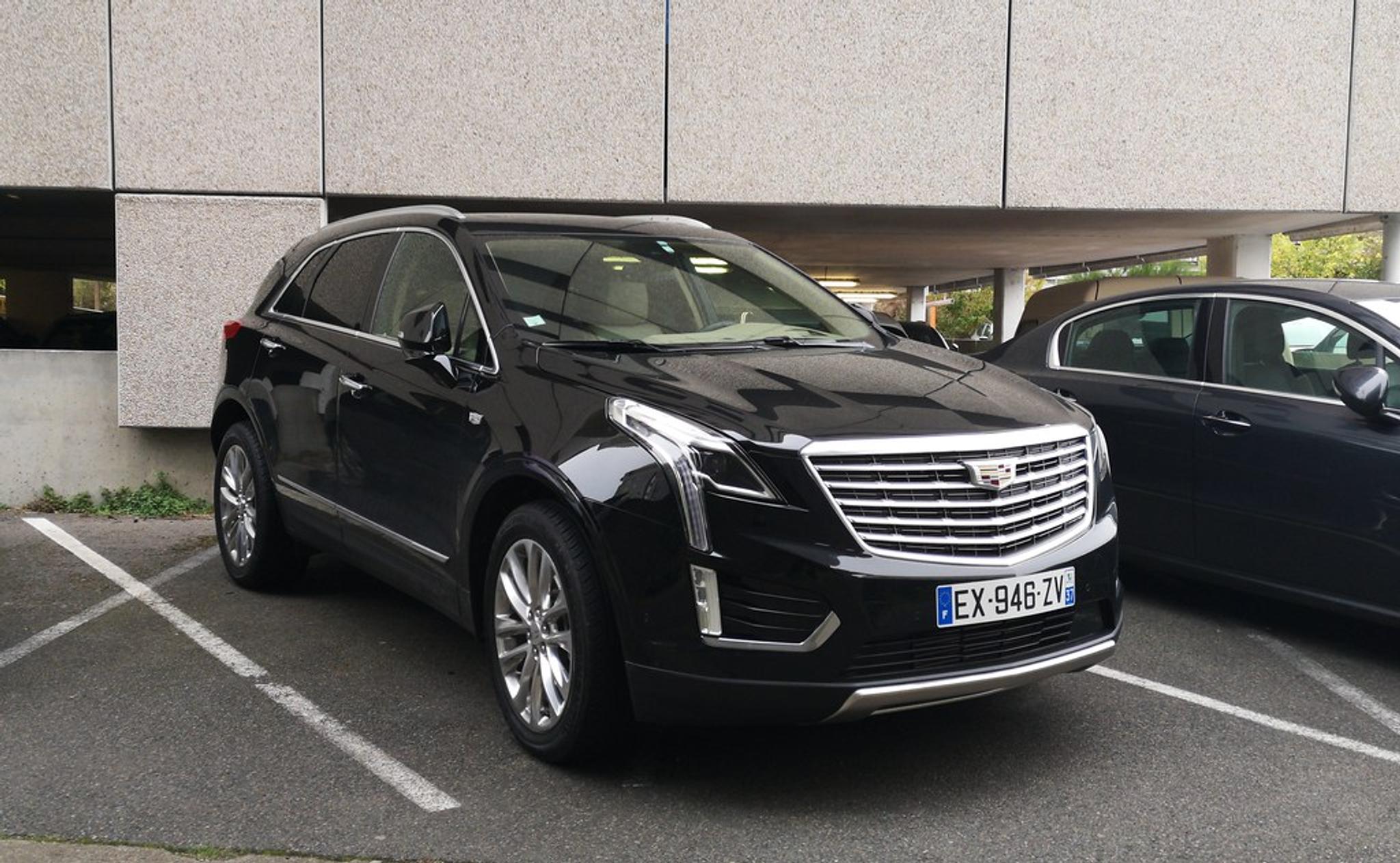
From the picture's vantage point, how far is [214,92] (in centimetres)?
820

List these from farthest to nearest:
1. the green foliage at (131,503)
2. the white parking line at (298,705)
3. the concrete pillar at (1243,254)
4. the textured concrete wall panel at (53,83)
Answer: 1. the concrete pillar at (1243,254)
2. the green foliage at (131,503)
3. the textured concrete wall panel at (53,83)
4. the white parking line at (298,705)

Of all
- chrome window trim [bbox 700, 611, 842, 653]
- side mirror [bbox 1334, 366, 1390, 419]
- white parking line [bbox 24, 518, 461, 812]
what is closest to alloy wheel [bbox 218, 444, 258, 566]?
white parking line [bbox 24, 518, 461, 812]

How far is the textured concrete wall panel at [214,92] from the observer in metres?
8.14

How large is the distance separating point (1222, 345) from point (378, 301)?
3712 millimetres

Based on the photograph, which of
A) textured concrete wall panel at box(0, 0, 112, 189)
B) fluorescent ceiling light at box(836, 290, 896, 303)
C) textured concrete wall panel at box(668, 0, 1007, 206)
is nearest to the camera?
textured concrete wall panel at box(0, 0, 112, 189)

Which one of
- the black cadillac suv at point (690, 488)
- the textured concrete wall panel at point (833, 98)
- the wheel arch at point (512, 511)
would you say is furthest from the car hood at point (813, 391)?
the textured concrete wall panel at point (833, 98)

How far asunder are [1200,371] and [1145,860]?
9.96ft

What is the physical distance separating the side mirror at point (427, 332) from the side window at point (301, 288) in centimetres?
154

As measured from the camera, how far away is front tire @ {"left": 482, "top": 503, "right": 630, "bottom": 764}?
12.0 feet

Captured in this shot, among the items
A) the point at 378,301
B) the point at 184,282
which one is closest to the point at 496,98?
the point at 184,282

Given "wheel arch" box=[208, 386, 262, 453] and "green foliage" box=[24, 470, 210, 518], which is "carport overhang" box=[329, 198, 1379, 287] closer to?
"green foliage" box=[24, 470, 210, 518]

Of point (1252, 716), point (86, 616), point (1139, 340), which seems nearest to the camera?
point (1252, 716)

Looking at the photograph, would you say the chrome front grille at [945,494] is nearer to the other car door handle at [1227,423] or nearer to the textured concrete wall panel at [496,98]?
the other car door handle at [1227,423]

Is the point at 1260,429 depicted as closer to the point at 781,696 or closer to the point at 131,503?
the point at 781,696
